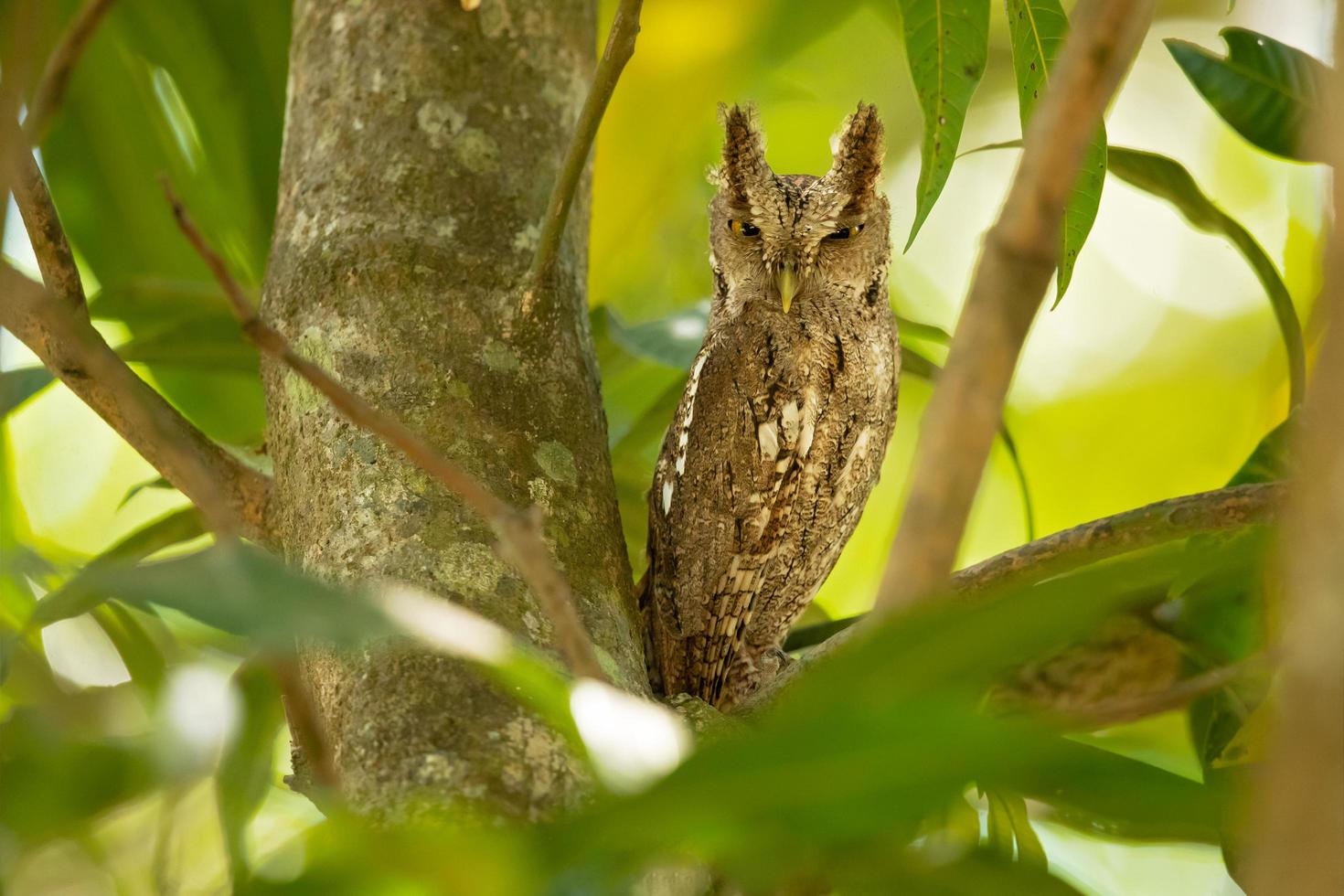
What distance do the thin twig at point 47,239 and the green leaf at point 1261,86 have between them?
160 centimetres

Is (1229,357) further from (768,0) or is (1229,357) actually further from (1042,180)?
(1042,180)

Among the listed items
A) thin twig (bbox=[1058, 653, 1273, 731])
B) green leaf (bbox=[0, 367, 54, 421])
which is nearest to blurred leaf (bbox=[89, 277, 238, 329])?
green leaf (bbox=[0, 367, 54, 421])

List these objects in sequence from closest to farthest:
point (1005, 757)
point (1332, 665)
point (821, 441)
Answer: point (1332, 665), point (1005, 757), point (821, 441)

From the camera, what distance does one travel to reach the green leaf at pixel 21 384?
1770mm

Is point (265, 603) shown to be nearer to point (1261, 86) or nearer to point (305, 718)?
point (305, 718)

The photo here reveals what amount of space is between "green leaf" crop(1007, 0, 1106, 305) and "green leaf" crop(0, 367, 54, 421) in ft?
4.52

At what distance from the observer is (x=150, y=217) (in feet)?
8.85

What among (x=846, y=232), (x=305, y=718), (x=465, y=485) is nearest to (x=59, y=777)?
(x=305, y=718)

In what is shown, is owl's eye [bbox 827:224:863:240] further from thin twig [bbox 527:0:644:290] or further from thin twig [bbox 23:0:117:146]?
thin twig [bbox 23:0:117:146]

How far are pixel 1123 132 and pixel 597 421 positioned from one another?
12.2 ft

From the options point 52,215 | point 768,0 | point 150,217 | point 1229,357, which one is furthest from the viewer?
point 1229,357

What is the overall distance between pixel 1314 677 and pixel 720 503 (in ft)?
6.18

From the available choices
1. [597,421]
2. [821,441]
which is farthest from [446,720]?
[821,441]

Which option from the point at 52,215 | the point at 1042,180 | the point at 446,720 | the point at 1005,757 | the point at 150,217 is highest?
the point at 150,217
